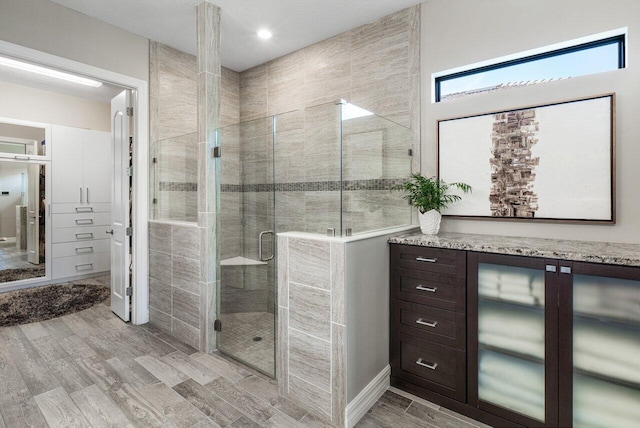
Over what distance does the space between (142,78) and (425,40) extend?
2.73 m

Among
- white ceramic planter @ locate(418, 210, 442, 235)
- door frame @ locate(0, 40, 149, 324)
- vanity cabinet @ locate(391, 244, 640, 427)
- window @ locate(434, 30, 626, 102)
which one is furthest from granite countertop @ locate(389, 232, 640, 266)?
door frame @ locate(0, 40, 149, 324)

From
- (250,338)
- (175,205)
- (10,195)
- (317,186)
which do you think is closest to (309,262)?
(317,186)

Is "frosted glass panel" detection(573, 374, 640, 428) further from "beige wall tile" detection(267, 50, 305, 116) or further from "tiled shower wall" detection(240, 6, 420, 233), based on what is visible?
"beige wall tile" detection(267, 50, 305, 116)

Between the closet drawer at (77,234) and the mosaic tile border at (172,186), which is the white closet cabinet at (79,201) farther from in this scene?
the mosaic tile border at (172,186)

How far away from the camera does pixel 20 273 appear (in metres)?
Result: 4.47

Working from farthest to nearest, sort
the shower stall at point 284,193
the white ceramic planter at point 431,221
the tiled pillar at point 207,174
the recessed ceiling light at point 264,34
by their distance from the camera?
the recessed ceiling light at point 264,34, the tiled pillar at point 207,174, the white ceramic planter at point 431,221, the shower stall at point 284,193

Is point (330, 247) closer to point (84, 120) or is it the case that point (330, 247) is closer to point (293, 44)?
point (293, 44)

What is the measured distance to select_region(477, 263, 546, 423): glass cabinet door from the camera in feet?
5.54

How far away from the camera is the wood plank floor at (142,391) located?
1820mm

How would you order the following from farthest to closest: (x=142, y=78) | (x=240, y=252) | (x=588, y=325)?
(x=142, y=78), (x=240, y=252), (x=588, y=325)

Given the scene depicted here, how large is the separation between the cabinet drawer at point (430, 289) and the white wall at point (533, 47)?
0.71m

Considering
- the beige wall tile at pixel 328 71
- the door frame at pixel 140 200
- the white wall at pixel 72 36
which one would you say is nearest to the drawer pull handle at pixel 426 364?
the beige wall tile at pixel 328 71

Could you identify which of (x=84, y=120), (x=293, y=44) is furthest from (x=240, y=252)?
(x=84, y=120)

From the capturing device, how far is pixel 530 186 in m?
2.18
